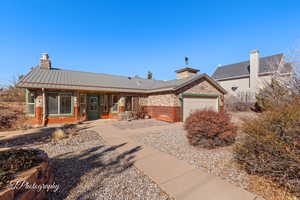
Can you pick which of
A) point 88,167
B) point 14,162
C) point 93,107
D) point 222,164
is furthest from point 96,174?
point 93,107

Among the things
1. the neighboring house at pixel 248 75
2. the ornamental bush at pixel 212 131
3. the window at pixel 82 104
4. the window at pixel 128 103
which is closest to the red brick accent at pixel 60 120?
the window at pixel 82 104

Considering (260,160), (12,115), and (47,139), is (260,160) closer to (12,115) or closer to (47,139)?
(47,139)

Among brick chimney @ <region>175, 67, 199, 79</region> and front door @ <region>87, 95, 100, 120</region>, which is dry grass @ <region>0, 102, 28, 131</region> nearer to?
front door @ <region>87, 95, 100, 120</region>

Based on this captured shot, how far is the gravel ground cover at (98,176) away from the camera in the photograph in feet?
8.04

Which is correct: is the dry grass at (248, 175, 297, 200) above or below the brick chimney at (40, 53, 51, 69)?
below

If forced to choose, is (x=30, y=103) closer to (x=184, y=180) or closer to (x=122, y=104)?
(x=122, y=104)

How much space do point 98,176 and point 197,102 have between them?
10296 millimetres

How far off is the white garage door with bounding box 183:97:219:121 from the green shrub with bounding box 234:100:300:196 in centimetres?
762

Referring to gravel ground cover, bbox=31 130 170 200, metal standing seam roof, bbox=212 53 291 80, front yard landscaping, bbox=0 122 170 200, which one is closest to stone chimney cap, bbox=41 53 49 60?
front yard landscaping, bbox=0 122 170 200

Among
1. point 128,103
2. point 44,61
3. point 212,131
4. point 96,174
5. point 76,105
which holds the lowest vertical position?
point 96,174

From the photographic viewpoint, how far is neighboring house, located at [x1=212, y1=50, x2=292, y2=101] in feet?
55.9

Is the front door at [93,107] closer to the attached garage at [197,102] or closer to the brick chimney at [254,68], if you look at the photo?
the attached garage at [197,102]

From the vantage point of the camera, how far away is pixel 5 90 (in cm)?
1341

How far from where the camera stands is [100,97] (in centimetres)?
1162
